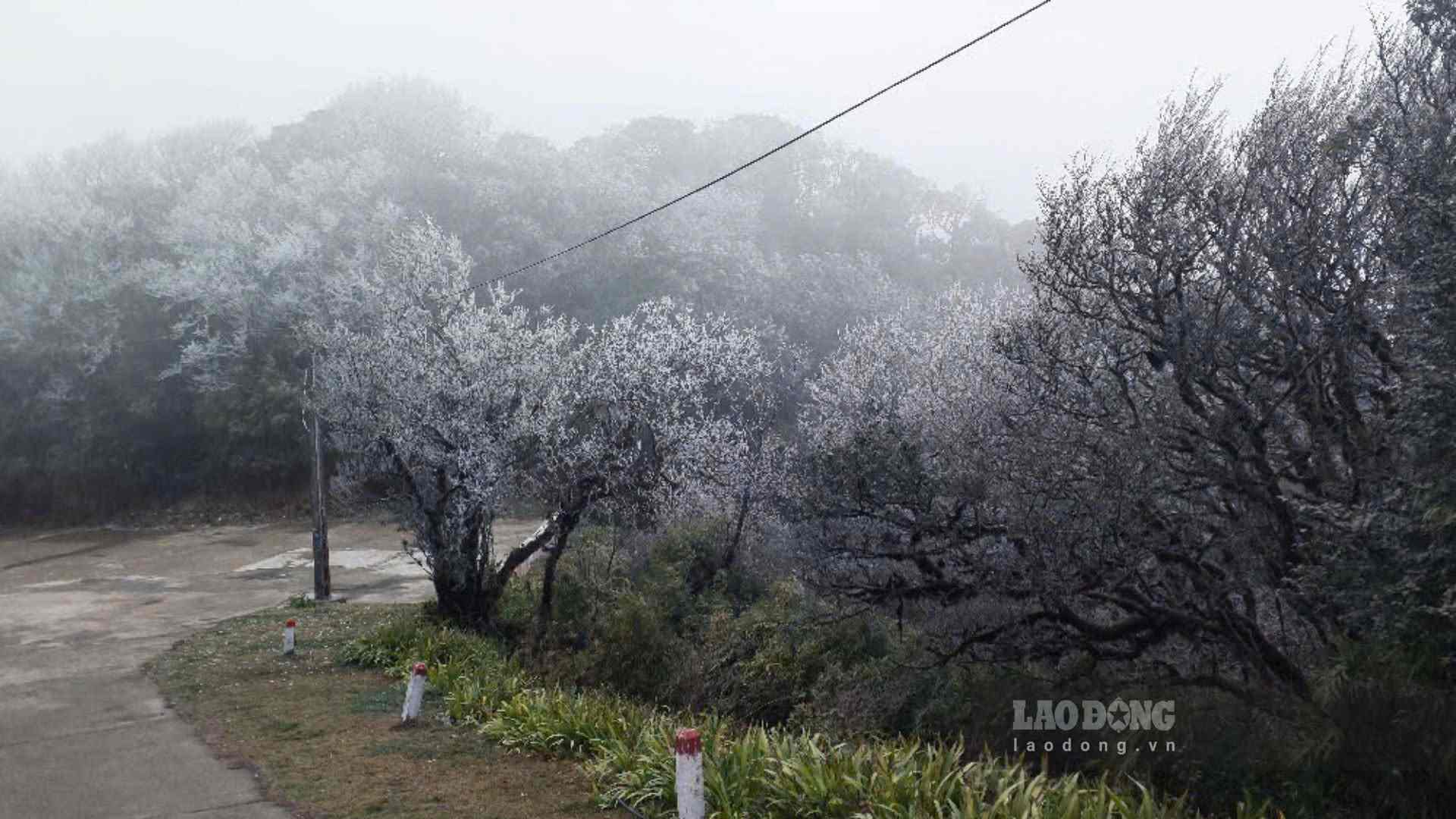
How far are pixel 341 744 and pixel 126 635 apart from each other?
33.5 feet

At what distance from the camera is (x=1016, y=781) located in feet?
23.8

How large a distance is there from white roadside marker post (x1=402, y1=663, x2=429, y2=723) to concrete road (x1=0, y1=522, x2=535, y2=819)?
1794mm

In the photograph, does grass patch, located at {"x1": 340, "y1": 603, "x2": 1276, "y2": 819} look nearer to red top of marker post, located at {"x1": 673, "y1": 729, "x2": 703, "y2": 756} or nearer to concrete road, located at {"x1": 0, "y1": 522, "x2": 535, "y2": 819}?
red top of marker post, located at {"x1": 673, "y1": 729, "x2": 703, "y2": 756}

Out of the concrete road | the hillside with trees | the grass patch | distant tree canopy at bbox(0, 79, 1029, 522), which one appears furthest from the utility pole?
distant tree canopy at bbox(0, 79, 1029, 522)

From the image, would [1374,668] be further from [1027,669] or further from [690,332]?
[690,332]

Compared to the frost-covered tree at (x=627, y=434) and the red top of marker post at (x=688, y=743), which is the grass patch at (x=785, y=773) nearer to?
the red top of marker post at (x=688, y=743)

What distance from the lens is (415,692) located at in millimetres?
11758

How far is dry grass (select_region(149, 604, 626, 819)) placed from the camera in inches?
353

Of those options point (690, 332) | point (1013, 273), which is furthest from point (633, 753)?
point (1013, 273)

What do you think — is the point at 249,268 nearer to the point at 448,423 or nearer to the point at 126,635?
the point at 126,635

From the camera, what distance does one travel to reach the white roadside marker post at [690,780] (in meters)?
7.19

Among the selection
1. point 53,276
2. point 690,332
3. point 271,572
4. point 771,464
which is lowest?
point 271,572

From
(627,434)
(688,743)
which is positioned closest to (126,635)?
(627,434)

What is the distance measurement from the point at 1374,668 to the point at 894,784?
12.4ft
